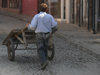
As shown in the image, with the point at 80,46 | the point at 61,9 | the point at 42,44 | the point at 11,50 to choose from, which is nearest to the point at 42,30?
the point at 42,44

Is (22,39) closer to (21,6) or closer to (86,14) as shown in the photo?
(86,14)

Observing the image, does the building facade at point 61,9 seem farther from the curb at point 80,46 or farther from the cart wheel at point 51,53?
the cart wheel at point 51,53

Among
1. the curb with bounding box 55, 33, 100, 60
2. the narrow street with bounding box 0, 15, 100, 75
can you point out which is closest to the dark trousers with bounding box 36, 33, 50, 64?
the narrow street with bounding box 0, 15, 100, 75

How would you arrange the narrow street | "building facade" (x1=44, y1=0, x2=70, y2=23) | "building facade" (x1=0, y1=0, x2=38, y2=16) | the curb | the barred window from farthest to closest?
the barred window → "building facade" (x1=0, y1=0, x2=38, y2=16) → "building facade" (x1=44, y1=0, x2=70, y2=23) → the curb → the narrow street

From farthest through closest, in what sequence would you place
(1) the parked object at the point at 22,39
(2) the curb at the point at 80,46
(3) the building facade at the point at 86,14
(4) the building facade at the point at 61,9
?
(4) the building facade at the point at 61,9
(3) the building facade at the point at 86,14
(2) the curb at the point at 80,46
(1) the parked object at the point at 22,39

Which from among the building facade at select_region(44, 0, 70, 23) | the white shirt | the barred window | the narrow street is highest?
the barred window

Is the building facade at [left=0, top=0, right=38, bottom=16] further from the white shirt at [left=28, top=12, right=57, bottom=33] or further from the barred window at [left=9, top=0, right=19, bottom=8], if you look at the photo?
the white shirt at [left=28, top=12, right=57, bottom=33]

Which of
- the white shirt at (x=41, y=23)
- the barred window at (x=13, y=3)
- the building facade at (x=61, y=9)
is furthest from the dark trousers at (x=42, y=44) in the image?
the barred window at (x=13, y=3)

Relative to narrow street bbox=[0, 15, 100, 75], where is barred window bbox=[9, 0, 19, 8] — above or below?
above

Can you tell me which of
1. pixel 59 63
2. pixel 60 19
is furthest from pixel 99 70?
pixel 60 19

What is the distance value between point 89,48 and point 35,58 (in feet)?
8.08

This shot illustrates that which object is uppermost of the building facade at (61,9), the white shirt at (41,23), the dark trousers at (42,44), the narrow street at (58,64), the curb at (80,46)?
the building facade at (61,9)

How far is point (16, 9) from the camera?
101 feet

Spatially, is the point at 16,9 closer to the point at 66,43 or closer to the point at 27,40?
the point at 66,43
